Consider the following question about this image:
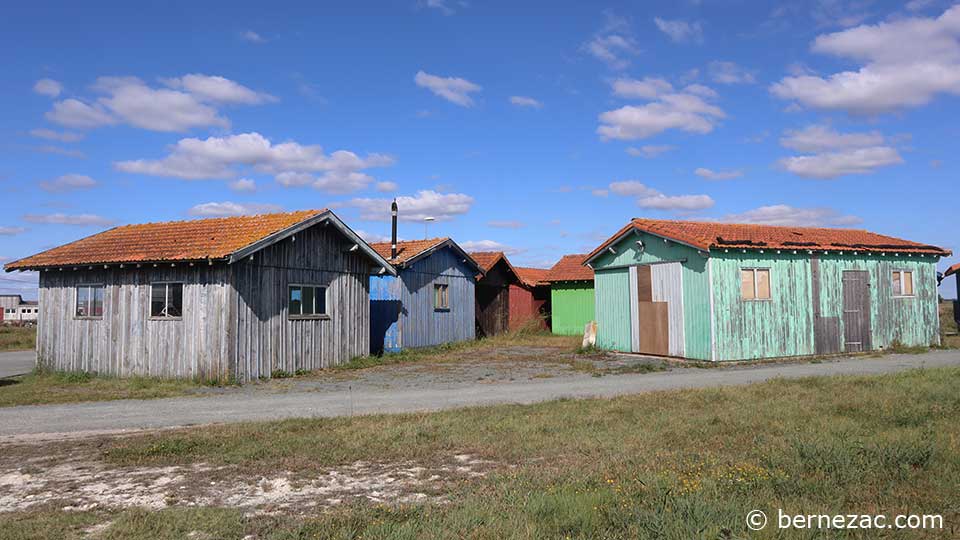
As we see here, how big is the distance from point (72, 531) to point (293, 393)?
8.87 m

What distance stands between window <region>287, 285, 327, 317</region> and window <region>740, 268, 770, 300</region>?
38.5 feet

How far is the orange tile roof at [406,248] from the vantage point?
81.6ft

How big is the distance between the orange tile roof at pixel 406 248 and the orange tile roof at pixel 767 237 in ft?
19.9

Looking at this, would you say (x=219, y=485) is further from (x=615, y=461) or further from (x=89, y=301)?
(x=89, y=301)

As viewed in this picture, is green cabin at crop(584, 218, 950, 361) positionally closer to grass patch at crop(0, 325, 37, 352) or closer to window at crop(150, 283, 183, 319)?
window at crop(150, 283, 183, 319)

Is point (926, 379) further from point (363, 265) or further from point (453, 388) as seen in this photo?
point (363, 265)

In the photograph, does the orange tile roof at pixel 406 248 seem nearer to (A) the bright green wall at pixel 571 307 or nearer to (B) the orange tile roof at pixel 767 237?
(B) the orange tile roof at pixel 767 237

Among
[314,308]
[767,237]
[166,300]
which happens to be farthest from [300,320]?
[767,237]

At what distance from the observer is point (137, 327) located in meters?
17.3

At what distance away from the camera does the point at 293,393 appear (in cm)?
1429

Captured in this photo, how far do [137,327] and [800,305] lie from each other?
18.3 meters

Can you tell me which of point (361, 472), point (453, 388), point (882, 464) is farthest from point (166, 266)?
point (882, 464)

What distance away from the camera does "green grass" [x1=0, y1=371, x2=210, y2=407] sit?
547 inches

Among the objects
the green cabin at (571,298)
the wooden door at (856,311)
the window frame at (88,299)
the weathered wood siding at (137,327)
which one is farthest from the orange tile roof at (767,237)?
the window frame at (88,299)
